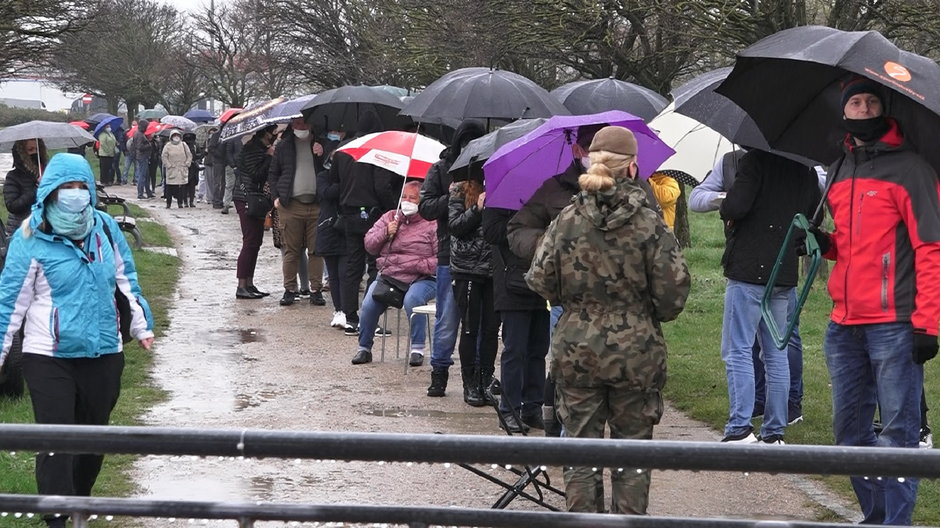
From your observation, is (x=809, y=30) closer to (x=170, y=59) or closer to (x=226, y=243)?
(x=226, y=243)

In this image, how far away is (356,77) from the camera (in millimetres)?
33781

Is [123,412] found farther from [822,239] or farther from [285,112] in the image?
[285,112]

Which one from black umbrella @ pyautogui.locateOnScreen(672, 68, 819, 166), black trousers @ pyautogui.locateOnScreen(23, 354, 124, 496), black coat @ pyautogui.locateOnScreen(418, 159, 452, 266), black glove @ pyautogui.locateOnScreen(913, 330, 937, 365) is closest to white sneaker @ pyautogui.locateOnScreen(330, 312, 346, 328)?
black coat @ pyautogui.locateOnScreen(418, 159, 452, 266)

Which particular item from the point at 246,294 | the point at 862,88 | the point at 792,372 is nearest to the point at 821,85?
the point at 862,88

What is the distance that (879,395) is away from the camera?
5.69 m

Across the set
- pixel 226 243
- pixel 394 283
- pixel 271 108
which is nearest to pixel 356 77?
pixel 226 243

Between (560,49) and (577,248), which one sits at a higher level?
(560,49)

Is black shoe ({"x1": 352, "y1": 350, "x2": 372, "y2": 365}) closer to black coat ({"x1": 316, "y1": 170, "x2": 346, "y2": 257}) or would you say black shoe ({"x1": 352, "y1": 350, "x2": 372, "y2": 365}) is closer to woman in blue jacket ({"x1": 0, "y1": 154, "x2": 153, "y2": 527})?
black coat ({"x1": 316, "y1": 170, "x2": 346, "y2": 257})

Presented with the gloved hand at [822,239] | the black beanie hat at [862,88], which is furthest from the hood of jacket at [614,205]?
the black beanie hat at [862,88]

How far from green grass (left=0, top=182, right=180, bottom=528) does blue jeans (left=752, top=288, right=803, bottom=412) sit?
149 inches

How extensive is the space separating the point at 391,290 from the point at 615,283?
539 centimetres

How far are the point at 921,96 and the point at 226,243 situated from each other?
59.0 ft

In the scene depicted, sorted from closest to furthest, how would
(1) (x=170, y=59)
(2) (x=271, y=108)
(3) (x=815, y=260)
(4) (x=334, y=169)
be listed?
1. (3) (x=815, y=260)
2. (4) (x=334, y=169)
3. (2) (x=271, y=108)
4. (1) (x=170, y=59)

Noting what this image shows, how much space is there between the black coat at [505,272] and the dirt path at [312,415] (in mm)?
895
